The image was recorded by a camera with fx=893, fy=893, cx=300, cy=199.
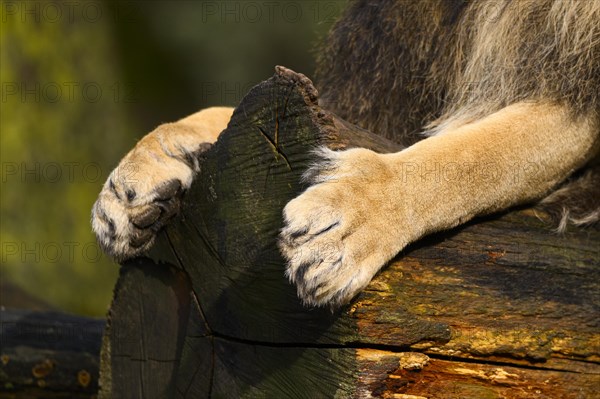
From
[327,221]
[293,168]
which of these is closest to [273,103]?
[293,168]

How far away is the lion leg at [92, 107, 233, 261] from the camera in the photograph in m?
2.62

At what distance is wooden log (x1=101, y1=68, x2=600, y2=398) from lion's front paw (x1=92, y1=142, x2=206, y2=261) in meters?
0.05

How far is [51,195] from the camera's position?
21.4ft

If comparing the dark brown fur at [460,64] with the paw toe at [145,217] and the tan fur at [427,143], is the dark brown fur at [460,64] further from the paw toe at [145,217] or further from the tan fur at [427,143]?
the paw toe at [145,217]

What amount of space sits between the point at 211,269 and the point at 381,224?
1.67 ft

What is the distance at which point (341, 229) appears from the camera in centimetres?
232

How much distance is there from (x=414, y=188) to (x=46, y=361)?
171 cm

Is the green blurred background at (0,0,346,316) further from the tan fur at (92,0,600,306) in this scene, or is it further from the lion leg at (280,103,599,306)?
the lion leg at (280,103,599,306)

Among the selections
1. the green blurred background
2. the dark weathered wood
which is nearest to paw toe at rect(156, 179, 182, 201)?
the dark weathered wood

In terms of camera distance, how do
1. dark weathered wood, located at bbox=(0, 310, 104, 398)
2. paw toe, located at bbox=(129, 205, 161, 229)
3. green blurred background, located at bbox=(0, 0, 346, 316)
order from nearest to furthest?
paw toe, located at bbox=(129, 205, 161, 229) < dark weathered wood, located at bbox=(0, 310, 104, 398) < green blurred background, located at bbox=(0, 0, 346, 316)

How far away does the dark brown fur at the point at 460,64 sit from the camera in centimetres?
285

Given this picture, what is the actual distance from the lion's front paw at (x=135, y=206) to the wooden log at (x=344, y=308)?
0.05 m

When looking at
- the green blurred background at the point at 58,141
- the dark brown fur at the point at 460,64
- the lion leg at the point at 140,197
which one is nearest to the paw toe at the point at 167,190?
the lion leg at the point at 140,197

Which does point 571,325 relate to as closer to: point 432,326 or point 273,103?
point 432,326
